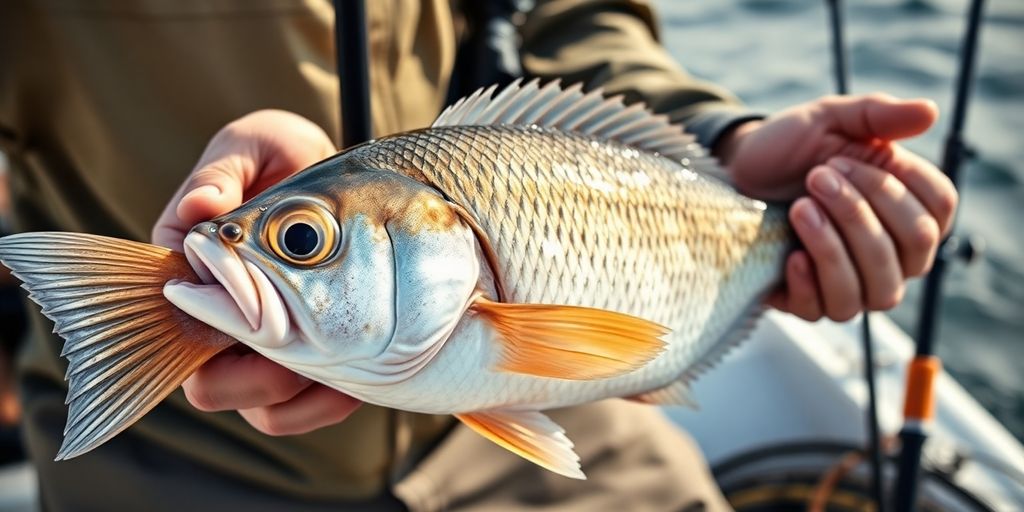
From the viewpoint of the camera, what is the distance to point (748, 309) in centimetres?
123

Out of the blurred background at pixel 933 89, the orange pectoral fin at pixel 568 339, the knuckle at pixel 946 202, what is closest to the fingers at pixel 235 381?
the orange pectoral fin at pixel 568 339

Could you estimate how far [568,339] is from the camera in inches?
31.8

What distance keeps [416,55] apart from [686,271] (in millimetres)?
713

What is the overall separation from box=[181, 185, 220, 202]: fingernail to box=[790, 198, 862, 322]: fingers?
2.67 feet

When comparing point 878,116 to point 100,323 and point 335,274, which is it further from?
point 100,323

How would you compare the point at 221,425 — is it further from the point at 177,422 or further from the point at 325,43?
the point at 325,43

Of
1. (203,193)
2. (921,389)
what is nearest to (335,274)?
(203,193)

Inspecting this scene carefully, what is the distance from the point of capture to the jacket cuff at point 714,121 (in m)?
1.49

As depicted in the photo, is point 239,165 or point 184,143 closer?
point 239,165

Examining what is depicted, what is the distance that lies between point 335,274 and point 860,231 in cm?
84

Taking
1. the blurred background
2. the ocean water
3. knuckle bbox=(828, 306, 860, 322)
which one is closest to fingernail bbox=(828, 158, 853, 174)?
knuckle bbox=(828, 306, 860, 322)

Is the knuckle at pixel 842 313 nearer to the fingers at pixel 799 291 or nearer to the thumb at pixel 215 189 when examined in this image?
the fingers at pixel 799 291

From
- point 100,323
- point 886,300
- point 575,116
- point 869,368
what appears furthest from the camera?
point 869,368

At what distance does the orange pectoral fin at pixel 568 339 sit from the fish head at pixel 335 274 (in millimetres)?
53
